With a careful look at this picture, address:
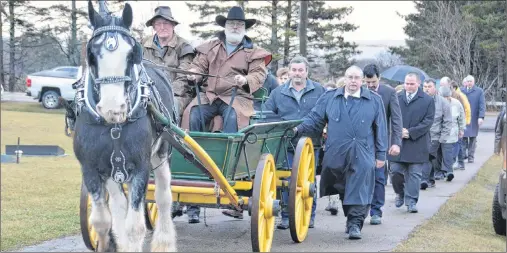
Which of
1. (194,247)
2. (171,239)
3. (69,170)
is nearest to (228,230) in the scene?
(194,247)

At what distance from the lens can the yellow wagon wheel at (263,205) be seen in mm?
7156

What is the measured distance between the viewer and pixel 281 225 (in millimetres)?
9453

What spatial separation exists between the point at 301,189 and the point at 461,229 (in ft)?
7.42

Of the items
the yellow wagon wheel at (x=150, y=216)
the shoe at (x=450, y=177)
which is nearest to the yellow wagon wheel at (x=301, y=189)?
the yellow wagon wheel at (x=150, y=216)

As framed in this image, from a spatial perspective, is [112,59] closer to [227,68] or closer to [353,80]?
[227,68]

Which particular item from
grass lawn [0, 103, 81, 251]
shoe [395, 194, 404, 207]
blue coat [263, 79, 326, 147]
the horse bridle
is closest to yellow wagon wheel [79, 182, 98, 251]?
grass lawn [0, 103, 81, 251]

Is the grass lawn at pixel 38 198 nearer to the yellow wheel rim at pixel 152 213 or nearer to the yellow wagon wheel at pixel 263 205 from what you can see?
the yellow wheel rim at pixel 152 213

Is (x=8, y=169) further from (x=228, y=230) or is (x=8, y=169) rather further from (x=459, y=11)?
(x=459, y=11)

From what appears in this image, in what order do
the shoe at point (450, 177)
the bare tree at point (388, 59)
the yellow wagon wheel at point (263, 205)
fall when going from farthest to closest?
1. the bare tree at point (388, 59)
2. the shoe at point (450, 177)
3. the yellow wagon wheel at point (263, 205)

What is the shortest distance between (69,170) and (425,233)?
855 cm

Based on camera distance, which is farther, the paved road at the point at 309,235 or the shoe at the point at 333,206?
the shoe at the point at 333,206

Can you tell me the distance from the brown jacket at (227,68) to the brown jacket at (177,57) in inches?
8.6

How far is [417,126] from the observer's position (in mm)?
11445

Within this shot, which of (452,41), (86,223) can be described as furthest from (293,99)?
(452,41)
